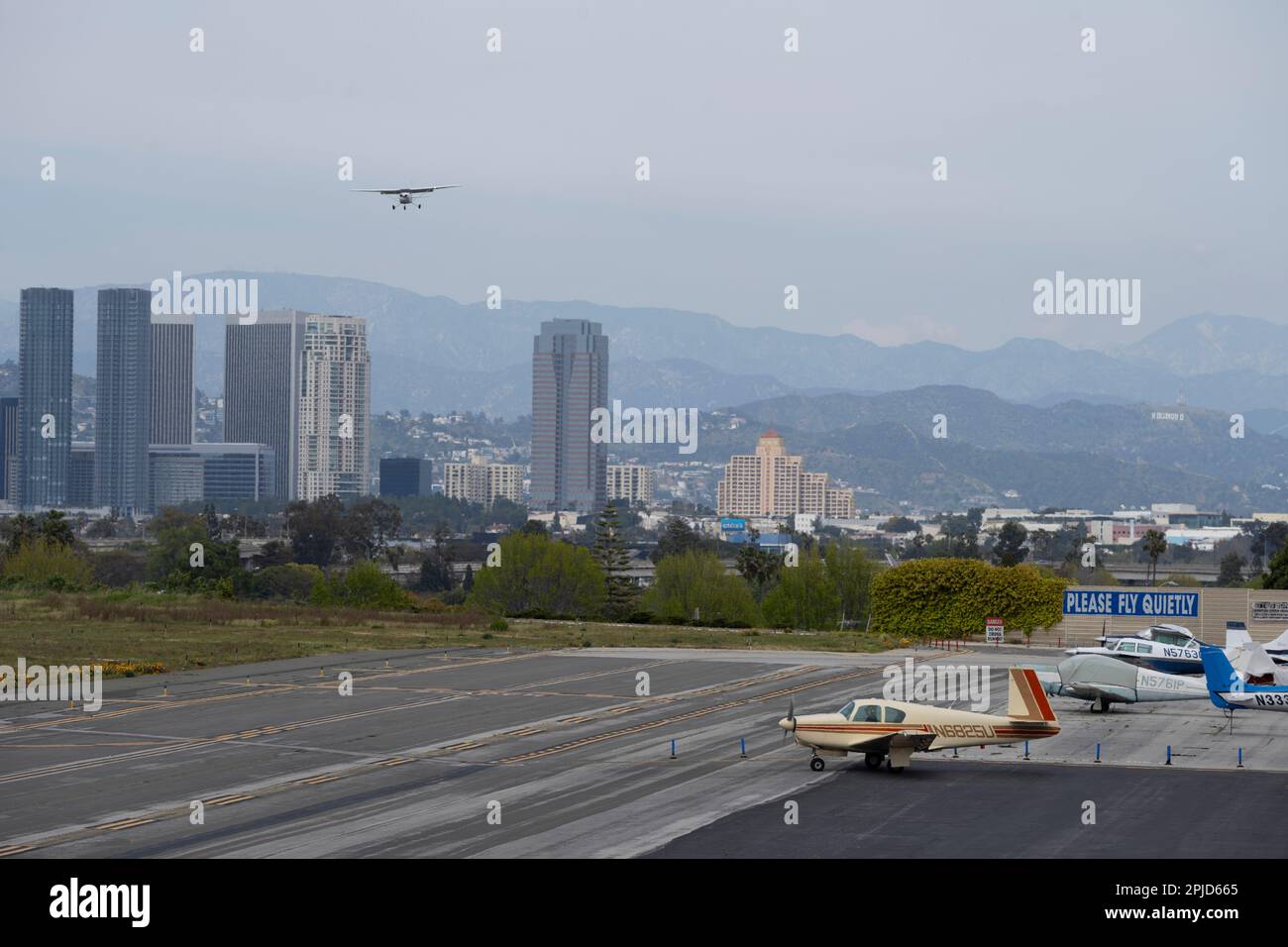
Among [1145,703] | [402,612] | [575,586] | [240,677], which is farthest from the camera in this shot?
[575,586]

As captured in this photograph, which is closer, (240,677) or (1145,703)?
(1145,703)

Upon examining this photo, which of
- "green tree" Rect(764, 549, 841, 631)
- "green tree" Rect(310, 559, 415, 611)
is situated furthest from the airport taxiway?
"green tree" Rect(764, 549, 841, 631)

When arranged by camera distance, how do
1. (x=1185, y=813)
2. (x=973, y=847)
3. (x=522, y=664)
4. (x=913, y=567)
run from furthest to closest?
(x=913, y=567) < (x=522, y=664) < (x=1185, y=813) < (x=973, y=847)

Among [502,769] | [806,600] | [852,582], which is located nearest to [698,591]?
[806,600]

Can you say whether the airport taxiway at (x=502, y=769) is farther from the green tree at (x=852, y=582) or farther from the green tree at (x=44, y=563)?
the green tree at (x=44, y=563)
